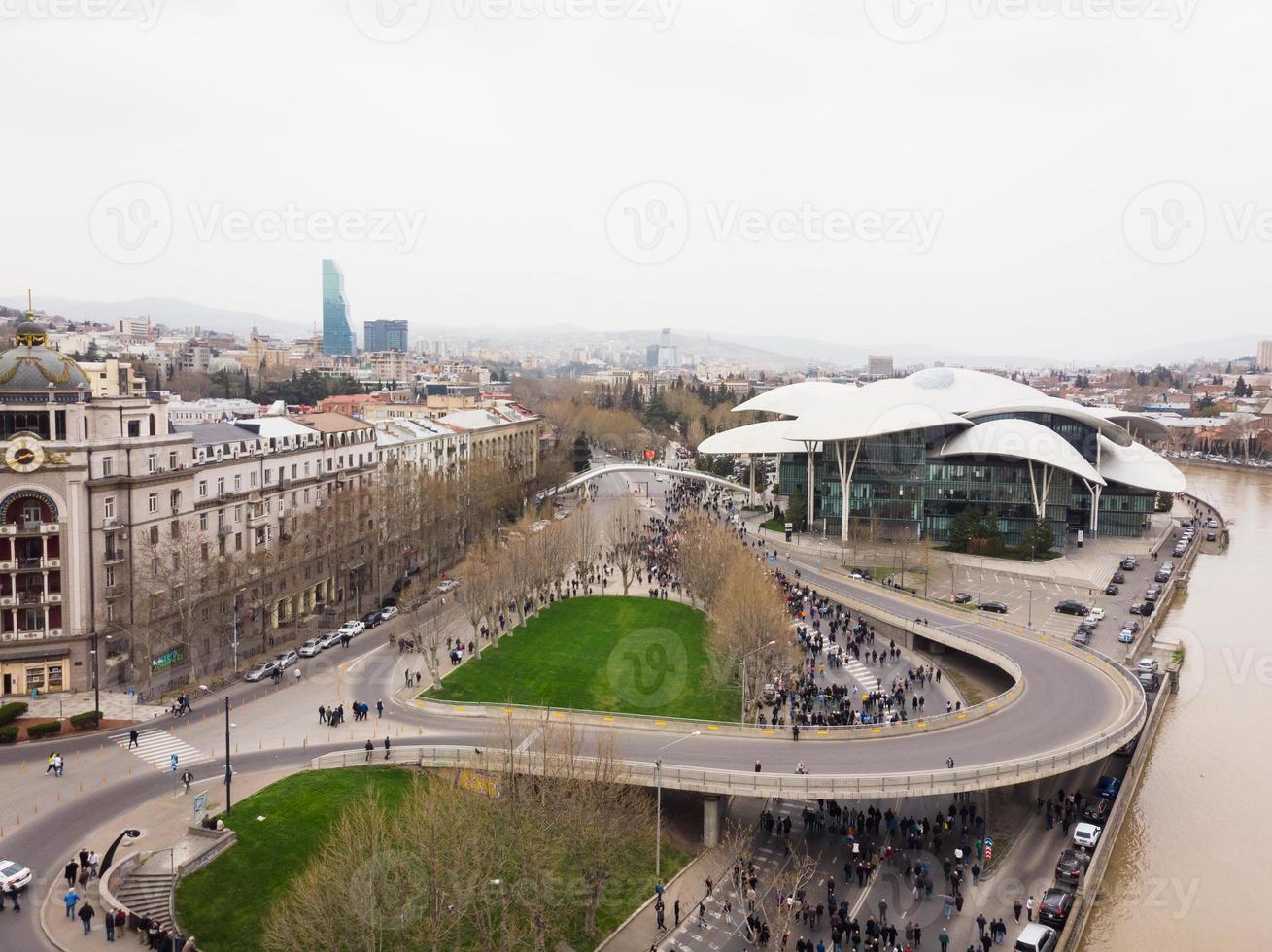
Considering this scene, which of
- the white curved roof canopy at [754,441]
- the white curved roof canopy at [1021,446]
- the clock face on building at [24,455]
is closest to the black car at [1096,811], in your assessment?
the clock face on building at [24,455]

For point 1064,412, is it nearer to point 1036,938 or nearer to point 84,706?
point 1036,938

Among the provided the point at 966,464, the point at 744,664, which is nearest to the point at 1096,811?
the point at 744,664

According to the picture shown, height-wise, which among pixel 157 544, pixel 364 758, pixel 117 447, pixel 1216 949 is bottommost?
pixel 1216 949

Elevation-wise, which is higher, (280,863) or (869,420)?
(869,420)

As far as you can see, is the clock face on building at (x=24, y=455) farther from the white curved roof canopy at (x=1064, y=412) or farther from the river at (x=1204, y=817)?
the white curved roof canopy at (x=1064, y=412)

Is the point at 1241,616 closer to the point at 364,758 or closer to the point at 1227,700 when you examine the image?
the point at 1227,700

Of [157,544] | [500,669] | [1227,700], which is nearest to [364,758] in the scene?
[500,669]
